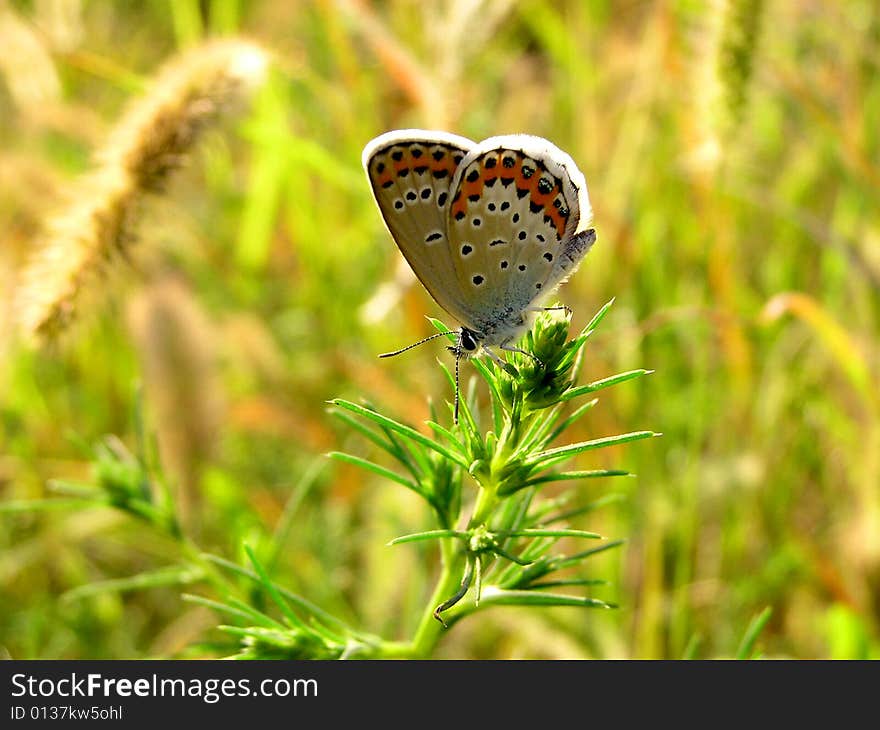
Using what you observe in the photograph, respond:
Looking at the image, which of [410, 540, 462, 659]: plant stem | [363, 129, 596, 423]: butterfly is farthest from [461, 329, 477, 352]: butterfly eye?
[410, 540, 462, 659]: plant stem

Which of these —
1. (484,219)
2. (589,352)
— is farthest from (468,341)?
(589,352)

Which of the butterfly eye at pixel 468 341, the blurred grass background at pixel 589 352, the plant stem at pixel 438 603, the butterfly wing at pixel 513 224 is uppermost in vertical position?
the blurred grass background at pixel 589 352

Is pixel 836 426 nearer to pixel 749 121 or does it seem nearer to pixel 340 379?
pixel 749 121

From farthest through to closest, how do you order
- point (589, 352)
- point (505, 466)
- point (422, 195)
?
point (589, 352) < point (422, 195) < point (505, 466)

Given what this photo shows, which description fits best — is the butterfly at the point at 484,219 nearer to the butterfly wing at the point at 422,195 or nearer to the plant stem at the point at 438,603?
the butterfly wing at the point at 422,195

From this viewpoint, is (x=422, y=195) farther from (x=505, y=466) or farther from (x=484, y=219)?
(x=505, y=466)

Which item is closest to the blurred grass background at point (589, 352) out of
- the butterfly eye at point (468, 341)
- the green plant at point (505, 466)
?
the butterfly eye at point (468, 341)
